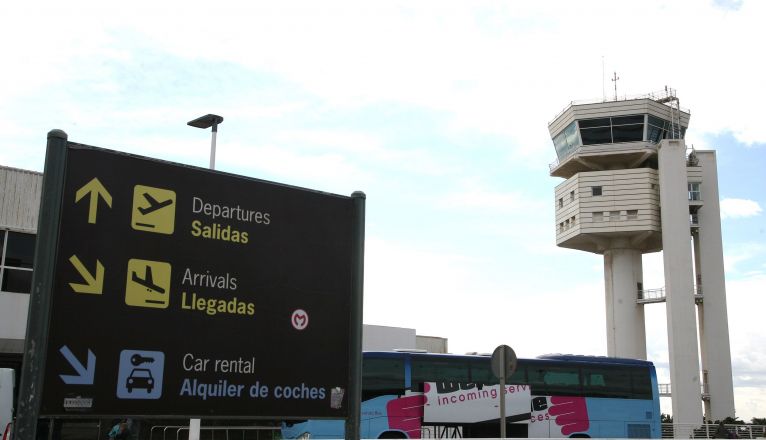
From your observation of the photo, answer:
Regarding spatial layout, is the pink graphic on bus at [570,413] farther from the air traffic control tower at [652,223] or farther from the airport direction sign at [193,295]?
the air traffic control tower at [652,223]

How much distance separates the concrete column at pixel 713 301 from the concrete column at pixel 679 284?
5.13ft

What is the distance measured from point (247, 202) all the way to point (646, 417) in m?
23.9

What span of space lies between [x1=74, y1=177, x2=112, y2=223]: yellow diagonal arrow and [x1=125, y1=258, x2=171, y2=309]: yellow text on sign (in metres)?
0.43

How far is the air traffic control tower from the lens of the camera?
51.0 metres

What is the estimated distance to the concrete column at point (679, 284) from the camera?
4925cm

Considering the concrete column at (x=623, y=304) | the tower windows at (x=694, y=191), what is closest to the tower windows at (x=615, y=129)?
the tower windows at (x=694, y=191)

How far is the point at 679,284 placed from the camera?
171ft

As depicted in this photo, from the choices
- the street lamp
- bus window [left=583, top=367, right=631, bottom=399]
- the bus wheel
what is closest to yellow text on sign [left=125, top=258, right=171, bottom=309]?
the street lamp

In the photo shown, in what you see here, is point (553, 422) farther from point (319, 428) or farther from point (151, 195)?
point (151, 195)

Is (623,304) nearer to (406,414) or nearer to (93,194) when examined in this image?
(406,414)

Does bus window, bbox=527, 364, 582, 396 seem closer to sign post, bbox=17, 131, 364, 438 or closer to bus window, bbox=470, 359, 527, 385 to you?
bus window, bbox=470, 359, 527, 385

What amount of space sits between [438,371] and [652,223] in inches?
1369

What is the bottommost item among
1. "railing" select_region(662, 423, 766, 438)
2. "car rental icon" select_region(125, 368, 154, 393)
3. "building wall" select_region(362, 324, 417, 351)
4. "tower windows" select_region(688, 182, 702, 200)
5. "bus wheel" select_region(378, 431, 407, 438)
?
"railing" select_region(662, 423, 766, 438)

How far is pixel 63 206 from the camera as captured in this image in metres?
5.16
